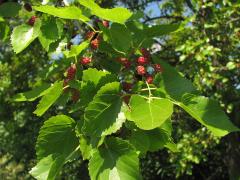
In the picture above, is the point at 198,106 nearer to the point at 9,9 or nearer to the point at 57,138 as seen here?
the point at 57,138

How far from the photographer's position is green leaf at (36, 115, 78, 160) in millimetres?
1324

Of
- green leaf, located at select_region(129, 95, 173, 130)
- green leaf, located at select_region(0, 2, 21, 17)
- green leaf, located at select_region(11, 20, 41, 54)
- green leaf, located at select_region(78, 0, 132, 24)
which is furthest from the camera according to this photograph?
green leaf, located at select_region(0, 2, 21, 17)

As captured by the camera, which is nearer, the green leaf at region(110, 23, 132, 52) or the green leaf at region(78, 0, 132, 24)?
the green leaf at region(78, 0, 132, 24)

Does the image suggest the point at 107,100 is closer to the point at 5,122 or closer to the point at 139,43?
the point at 139,43

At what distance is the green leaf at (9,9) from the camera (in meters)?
1.66

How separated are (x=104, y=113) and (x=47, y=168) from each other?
0.23 metres

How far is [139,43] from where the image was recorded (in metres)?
1.37

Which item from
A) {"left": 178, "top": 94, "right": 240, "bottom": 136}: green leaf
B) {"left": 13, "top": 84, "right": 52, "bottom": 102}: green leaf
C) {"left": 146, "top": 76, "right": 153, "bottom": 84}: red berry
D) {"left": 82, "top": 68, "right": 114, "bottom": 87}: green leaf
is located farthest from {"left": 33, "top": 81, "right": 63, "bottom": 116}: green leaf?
{"left": 178, "top": 94, "right": 240, "bottom": 136}: green leaf

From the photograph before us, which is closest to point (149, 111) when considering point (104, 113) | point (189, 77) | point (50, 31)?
point (104, 113)

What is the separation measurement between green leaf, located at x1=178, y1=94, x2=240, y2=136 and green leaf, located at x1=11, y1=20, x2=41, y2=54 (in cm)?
58

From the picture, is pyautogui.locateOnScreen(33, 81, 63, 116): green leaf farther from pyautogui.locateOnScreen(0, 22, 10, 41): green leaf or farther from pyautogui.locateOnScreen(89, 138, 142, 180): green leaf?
pyautogui.locateOnScreen(0, 22, 10, 41): green leaf

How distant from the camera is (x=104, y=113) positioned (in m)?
1.21

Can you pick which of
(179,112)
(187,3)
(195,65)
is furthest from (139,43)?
(187,3)

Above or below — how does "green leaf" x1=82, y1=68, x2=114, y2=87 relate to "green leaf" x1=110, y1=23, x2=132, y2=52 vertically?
below
